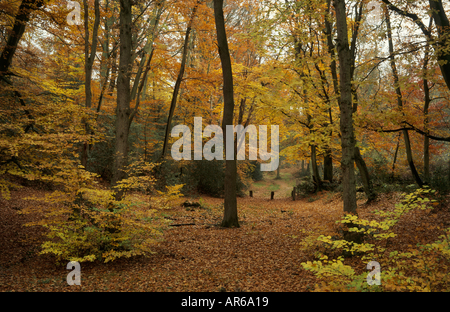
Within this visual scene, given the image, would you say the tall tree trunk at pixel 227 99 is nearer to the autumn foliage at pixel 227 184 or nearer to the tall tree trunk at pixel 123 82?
the autumn foliage at pixel 227 184

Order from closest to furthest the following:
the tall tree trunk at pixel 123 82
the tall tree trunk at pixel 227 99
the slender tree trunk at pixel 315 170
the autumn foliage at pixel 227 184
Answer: the autumn foliage at pixel 227 184
the tall tree trunk at pixel 123 82
the tall tree trunk at pixel 227 99
the slender tree trunk at pixel 315 170

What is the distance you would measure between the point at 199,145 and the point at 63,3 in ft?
31.0

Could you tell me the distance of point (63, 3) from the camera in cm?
921

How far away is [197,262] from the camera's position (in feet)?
18.5

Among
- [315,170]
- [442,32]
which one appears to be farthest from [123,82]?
[315,170]

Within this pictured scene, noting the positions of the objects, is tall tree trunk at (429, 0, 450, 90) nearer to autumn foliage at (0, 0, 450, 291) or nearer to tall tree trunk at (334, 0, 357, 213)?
autumn foliage at (0, 0, 450, 291)

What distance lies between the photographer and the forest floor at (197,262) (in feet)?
14.8

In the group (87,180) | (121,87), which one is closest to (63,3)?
(121,87)

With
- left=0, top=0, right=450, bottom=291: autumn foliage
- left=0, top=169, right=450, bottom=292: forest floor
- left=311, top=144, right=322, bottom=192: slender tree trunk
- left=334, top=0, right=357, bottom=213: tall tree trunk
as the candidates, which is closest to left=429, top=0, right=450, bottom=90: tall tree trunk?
left=0, top=0, right=450, bottom=291: autumn foliage

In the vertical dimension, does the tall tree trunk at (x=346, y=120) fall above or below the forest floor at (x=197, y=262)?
above

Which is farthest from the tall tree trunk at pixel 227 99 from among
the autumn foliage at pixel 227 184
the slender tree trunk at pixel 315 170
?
the slender tree trunk at pixel 315 170

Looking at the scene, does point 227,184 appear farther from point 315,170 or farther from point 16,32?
point 315,170

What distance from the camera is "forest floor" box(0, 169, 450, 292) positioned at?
4.51 m
